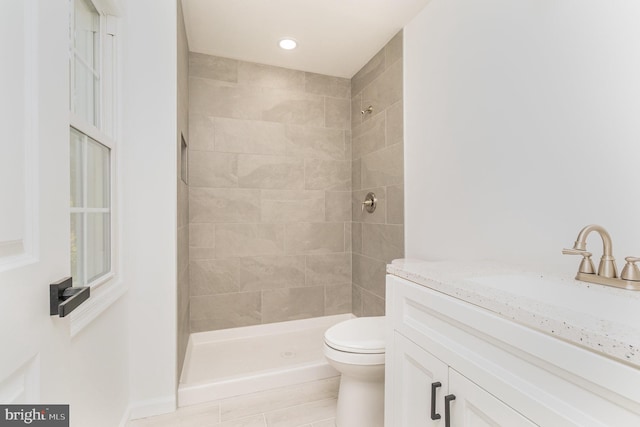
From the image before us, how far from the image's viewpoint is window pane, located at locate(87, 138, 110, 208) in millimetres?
1227

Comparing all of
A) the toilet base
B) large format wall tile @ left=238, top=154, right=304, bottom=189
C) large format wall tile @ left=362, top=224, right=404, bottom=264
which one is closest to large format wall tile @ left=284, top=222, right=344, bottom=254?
large format wall tile @ left=362, top=224, right=404, bottom=264

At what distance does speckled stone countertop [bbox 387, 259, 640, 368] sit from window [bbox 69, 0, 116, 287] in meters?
1.24

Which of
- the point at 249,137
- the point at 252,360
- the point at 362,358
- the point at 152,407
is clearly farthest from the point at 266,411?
the point at 249,137

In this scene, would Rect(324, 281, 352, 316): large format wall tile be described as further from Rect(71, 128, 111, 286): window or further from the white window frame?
Rect(71, 128, 111, 286): window

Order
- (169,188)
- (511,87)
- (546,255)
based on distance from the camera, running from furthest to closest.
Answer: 1. (169,188)
2. (511,87)
3. (546,255)

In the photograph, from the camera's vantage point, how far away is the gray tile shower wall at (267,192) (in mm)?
2461

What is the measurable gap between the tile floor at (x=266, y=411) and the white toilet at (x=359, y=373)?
0.60 ft

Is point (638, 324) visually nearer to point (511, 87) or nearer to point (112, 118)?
point (511, 87)

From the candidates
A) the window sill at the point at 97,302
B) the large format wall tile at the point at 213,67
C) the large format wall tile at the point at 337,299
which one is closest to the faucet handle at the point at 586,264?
the window sill at the point at 97,302

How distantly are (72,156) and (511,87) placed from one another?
6.10ft

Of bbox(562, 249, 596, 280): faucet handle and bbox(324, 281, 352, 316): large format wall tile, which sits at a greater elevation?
bbox(562, 249, 596, 280): faucet handle

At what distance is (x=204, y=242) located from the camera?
2.46m

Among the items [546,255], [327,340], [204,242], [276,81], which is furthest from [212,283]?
[546,255]

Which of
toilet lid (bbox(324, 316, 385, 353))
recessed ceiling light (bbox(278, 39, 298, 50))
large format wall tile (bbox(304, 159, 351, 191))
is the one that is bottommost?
toilet lid (bbox(324, 316, 385, 353))
